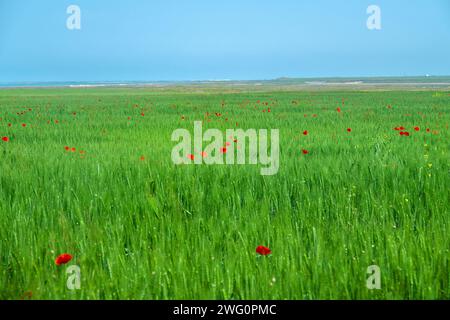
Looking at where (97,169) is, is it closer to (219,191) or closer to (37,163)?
(37,163)

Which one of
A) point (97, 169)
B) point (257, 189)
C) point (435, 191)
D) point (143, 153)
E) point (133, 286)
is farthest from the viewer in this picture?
point (143, 153)

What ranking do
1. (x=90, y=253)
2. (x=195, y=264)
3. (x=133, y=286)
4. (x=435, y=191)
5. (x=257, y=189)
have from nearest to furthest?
1. (x=133, y=286)
2. (x=195, y=264)
3. (x=90, y=253)
4. (x=435, y=191)
5. (x=257, y=189)

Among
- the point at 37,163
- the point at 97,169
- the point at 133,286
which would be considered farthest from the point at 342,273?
the point at 37,163

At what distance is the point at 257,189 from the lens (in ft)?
15.2

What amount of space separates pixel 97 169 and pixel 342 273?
3705 mm

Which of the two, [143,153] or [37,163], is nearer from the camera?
[37,163]

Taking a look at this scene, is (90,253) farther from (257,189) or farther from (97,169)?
(97,169)

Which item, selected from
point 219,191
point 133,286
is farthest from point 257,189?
point 133,286

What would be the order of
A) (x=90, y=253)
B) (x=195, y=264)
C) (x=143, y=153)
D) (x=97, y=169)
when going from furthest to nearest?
(x=143, y=153)
(x=97, y=169)
(x=90, y=253)
(x=195, y=264)
